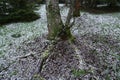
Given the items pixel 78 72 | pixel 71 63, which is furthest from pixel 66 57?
pixel 78 72

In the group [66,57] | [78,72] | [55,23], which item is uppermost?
[55,23]

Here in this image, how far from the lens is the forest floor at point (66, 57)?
22.2ft

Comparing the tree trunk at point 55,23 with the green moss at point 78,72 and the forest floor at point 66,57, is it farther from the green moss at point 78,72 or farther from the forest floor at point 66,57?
the green moss at point 78,72

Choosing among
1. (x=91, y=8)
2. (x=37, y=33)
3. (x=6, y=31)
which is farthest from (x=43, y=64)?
(x=91, y=8)

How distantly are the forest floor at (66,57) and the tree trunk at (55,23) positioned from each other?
428 mm

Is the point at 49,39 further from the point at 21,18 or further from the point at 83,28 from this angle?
the point at 21,18

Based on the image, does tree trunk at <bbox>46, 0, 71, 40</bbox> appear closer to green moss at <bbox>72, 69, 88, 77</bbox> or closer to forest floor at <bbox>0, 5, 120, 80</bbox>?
forest floor at <bbox>0, 5, 120, 80</bbox>

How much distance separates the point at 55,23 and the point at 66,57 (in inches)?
80.8

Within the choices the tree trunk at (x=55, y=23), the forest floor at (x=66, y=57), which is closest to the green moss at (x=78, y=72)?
the forest floor at (x=66, y=57)

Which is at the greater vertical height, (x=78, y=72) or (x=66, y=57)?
(x=66, y=57)

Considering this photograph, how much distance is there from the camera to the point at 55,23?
29.4 ft

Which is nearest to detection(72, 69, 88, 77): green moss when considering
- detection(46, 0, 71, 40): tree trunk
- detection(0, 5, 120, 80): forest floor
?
detection(0, 5, 120, 80): forest floor

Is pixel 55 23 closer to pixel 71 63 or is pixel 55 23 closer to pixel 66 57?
pixel 66 57

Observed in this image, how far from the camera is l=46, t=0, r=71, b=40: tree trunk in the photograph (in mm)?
8609
